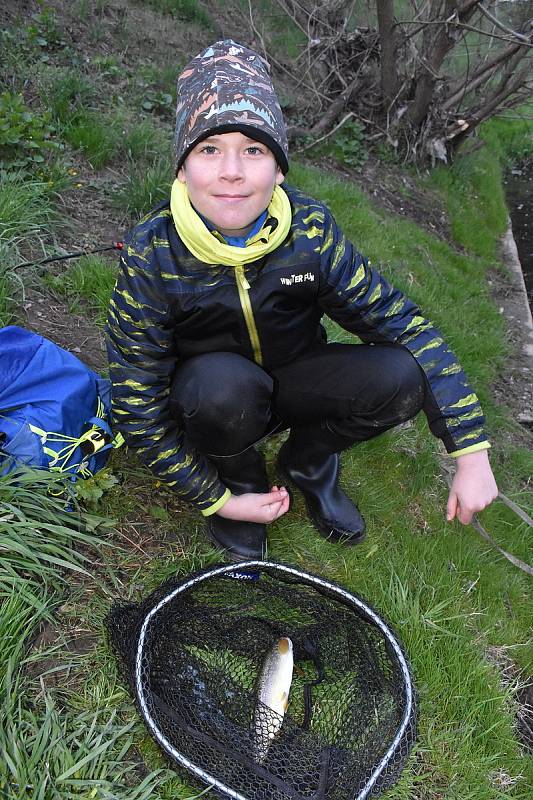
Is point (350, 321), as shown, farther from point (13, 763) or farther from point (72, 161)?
point (72, 161)

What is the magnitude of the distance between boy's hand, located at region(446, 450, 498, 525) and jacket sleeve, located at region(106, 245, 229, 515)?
755 millimetres

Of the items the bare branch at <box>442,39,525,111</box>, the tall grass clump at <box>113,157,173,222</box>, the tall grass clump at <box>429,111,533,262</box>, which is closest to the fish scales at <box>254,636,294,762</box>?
the tall grass clump at <box>113,157,173,222</box>

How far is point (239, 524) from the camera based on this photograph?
7.38 feet

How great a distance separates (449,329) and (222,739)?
317 centimetres

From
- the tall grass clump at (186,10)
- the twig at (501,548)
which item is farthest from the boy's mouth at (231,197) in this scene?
the tall grass clump at (186,10)

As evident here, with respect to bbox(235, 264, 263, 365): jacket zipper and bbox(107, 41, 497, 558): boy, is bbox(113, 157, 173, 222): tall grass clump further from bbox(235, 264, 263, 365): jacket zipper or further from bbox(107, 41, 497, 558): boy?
bbox(235, 264, 263, 365): jacket zipper

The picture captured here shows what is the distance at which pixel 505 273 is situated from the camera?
5.96 m

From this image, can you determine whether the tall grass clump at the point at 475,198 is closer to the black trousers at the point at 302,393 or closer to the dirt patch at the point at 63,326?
the dirt patch at the point at 63,326

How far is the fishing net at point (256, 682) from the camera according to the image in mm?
1657

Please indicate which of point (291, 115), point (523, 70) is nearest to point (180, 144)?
point (291, 115)

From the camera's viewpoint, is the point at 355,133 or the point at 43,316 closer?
the point at 43,316

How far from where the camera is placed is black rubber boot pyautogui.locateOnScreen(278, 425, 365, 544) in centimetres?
243

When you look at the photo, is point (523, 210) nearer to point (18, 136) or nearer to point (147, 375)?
point (18, 136)

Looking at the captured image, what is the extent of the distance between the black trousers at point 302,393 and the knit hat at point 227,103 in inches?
24.1
